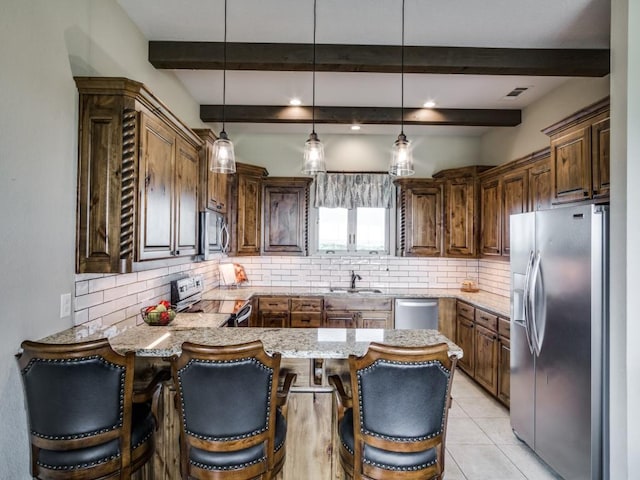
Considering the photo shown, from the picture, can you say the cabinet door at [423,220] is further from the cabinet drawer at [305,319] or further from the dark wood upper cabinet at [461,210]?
the cabinet drawer at [305,319]

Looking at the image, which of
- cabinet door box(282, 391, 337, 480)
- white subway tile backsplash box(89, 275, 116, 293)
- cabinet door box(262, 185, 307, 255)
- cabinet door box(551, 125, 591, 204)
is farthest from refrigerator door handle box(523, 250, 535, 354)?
white subway tile backsplash box(89, 275, 116, 293)

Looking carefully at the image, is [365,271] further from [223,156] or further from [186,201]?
[223,156]

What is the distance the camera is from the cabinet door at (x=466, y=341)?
399 cm

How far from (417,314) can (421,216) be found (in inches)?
50.2

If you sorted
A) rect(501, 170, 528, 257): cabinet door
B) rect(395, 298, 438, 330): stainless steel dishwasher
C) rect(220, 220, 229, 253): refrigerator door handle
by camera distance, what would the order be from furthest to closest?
rect(395, 298, 438, 330): stainless steel dishwasher, rect(220, 220, 229, 253): refrigerator door handle, rect(501, 170, 528, 257): cabinet door

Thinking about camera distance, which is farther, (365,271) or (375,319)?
(365,271)

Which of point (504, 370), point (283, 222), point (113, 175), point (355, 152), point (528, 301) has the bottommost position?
point (504, 370)

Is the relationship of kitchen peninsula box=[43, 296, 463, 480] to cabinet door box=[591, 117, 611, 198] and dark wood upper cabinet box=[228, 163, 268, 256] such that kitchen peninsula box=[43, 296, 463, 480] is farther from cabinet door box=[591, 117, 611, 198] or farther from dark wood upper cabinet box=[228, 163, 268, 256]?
dark wood upper cabinet box=[228, 163, 268, 256]

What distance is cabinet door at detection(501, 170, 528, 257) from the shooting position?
3.67 metres

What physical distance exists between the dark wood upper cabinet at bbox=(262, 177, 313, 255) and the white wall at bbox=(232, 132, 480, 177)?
303 millimetres

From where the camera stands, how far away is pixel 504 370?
3350mm

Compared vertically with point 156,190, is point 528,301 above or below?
below

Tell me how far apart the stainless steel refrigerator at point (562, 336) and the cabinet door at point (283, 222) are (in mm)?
2614

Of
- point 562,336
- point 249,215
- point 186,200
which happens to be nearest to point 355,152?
point 249,215
